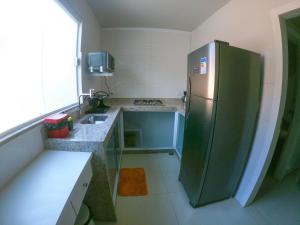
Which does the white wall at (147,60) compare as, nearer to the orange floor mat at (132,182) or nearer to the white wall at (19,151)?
the white wall at (19,151)

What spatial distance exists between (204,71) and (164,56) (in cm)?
181

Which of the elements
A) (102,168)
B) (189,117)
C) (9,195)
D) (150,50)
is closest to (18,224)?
(9,195)

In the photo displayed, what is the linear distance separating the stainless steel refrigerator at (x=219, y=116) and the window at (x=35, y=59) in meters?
1.41

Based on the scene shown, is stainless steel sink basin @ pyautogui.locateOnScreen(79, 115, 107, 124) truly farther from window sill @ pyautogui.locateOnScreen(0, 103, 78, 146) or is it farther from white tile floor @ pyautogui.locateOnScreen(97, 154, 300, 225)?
white tile floor @ pyautogui.locateOnScreen(97, 154, 300, 225)

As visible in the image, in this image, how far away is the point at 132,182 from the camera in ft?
6.50

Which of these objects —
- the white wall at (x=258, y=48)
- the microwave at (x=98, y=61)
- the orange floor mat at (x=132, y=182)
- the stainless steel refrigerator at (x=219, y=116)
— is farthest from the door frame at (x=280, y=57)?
the microwave at (x=98, y=61)

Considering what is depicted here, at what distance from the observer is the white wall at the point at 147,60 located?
2807 millimetres

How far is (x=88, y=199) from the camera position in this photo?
1.30 metres

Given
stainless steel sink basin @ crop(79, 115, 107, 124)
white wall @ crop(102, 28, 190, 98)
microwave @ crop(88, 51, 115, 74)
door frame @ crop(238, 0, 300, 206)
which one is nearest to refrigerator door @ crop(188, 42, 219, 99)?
door frame @ crop(238, 0, 300, 206)

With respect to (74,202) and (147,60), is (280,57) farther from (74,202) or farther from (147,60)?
(147,60)

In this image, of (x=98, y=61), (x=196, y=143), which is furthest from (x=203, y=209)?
(x=98, y=61)

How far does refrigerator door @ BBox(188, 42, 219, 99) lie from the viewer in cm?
119

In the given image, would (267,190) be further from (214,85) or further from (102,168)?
(102,168)

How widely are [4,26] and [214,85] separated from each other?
1482 millimetres
